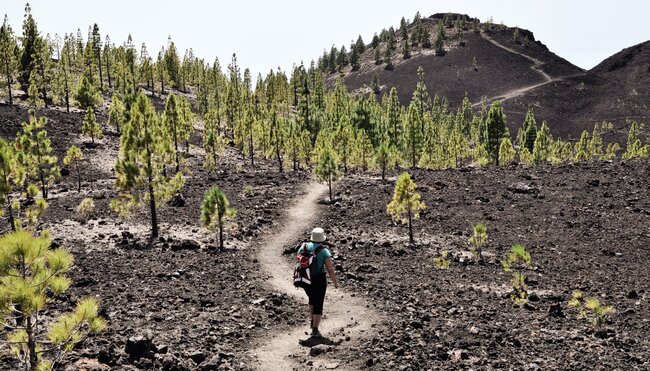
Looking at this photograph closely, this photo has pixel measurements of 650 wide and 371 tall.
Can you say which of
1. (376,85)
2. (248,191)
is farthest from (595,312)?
(376,85)

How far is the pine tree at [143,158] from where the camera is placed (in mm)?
24500

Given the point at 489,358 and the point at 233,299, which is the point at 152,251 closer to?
the point at 233,299

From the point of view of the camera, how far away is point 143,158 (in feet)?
80.9

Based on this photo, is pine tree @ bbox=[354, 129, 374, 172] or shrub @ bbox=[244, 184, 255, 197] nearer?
shrub @ bbox=[244, 184, 255, 197]

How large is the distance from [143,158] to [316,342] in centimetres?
1732

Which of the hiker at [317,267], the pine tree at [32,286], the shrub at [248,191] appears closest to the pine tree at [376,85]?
the shrub at [248,191]

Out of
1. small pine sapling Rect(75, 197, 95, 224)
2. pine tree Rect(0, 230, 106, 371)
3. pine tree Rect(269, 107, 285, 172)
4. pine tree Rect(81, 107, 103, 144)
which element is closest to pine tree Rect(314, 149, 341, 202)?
small pine sapling Rect(75, 197, 95, 224)

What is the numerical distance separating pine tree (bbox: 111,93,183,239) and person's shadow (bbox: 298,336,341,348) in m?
15.7

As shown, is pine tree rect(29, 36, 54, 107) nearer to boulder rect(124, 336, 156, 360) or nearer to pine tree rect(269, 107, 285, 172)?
pine tree rect(269, 107, 285, 172)

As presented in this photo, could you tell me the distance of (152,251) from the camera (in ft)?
71.1

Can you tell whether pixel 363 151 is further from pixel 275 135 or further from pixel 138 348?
pixel 138 348

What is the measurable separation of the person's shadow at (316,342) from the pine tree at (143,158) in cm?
1571

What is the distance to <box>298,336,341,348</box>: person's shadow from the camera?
438 inches

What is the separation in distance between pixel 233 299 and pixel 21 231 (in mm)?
9059
